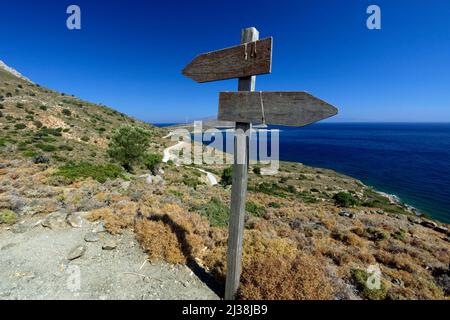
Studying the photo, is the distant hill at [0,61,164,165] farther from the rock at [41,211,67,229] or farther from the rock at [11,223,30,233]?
the rock at [11,223,30,233]

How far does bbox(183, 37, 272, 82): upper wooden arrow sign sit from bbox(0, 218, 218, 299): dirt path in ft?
13.3

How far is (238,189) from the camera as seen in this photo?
3408 millimetres

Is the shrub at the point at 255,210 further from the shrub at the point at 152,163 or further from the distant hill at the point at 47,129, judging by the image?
the distant hill at the point at 47,129

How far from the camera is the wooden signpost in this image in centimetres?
272

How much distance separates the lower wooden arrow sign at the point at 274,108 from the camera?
8.54 ft

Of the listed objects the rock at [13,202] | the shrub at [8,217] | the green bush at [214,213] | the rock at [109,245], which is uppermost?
the rock at [13,202]

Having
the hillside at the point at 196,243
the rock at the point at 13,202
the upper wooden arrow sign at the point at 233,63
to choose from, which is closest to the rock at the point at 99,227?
the hillside at the point at 196,243

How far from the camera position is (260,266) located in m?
4.37

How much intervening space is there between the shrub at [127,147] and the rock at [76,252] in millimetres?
17910

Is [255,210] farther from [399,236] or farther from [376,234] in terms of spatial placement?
[399,236]

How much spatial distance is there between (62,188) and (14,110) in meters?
36.2

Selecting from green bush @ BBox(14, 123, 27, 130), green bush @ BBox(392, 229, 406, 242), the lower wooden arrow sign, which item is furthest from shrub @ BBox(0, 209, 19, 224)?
green bush @ BBox(14, 123, 27, 130)

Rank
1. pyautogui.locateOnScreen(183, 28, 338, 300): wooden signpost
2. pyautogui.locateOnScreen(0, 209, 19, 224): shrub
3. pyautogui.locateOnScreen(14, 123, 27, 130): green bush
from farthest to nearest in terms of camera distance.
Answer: pyautogui.locateOnScreen(14, 123, 27, 130): green bush, pyautogui.locateOnScreen(0, 209, 19, 224): shrub, pyautogui.locateOnScreen(183, 28, 338, 300): wooden signpost

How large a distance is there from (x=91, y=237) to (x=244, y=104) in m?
5.35
